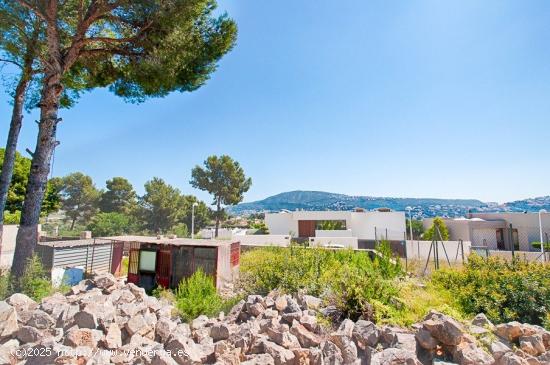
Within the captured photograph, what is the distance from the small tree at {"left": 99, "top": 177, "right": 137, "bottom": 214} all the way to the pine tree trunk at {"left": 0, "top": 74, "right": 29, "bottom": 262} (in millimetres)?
30313

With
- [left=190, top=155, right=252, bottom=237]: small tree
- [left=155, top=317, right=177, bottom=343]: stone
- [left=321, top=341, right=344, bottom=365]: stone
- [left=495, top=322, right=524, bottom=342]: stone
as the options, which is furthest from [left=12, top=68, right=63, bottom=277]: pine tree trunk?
[left=190, top=155, right=252, bottom=237]: small tree

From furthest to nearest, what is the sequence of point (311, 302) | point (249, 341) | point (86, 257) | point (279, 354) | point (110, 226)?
point (110, 226) < point (86, 257) < point (311, 302) < point (249, 341) < point (279, 354)

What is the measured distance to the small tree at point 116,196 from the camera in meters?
36.1

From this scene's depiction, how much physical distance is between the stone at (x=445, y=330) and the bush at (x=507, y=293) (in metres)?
1.69

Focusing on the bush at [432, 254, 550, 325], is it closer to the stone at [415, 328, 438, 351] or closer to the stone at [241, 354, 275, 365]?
the stone at [415, 328, 438, 351]

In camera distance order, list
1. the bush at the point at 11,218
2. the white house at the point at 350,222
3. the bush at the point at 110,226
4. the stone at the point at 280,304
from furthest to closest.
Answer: the bush at the point at 110,226 < the white house at the point at 350,222 < the bush at the point at 11,218 < the stone at the point at 280,304

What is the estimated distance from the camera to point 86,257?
1170cm

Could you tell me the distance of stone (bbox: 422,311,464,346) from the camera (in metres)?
3.02

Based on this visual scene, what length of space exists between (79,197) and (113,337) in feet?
130

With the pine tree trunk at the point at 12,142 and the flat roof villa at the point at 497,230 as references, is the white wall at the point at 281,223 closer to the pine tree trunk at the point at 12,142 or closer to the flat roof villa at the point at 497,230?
the flat roof villa at the point at 497,230

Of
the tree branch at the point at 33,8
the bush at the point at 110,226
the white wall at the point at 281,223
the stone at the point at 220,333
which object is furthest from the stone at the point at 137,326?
the bush at the point at 110,226

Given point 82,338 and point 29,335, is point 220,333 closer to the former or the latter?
point 82,338

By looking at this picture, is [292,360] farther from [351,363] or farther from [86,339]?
[86,339]

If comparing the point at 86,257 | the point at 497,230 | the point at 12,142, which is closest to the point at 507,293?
the point at 12,142
